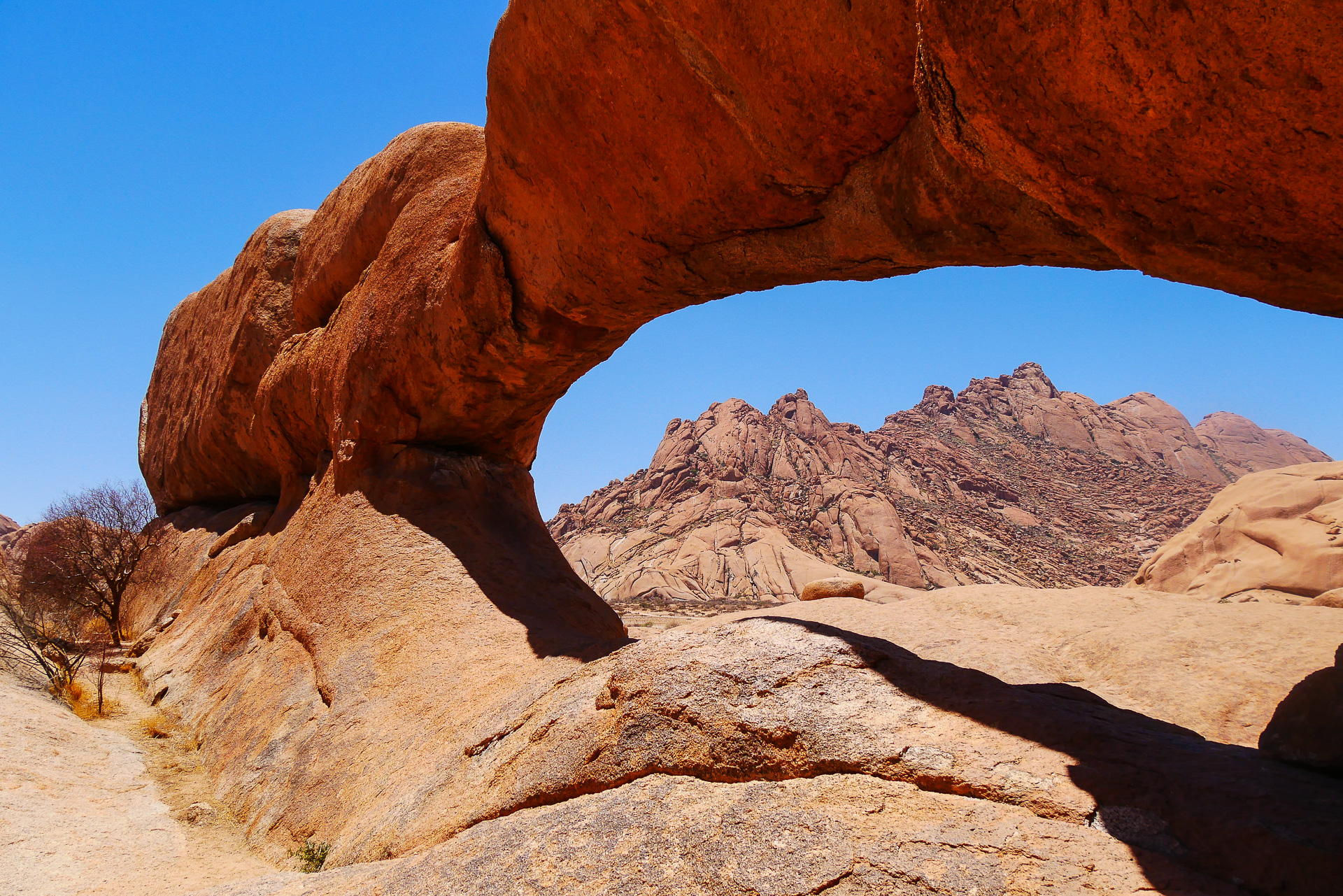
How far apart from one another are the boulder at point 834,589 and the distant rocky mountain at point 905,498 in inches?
929

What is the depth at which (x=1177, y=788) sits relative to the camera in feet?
9.81

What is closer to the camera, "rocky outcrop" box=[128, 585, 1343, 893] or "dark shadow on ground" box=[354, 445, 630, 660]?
"rocky outcrop" box=[128, 585, 1343, 893]

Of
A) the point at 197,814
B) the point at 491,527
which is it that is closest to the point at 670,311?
the point at 491,527

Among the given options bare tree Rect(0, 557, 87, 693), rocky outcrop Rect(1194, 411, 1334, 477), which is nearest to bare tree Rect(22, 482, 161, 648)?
bare tree Rect(0, 557, 87, 693)

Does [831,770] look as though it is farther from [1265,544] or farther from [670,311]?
[1265,544]

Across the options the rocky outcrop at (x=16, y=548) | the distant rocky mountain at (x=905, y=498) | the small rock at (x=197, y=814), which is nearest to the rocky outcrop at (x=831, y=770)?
the small rock at (x=197, y=814)

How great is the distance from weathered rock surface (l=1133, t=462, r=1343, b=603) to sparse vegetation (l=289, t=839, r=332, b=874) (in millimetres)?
11826

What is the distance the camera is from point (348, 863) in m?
4.95

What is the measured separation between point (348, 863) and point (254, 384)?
12966mm

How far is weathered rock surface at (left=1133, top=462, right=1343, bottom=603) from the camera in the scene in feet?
38.9

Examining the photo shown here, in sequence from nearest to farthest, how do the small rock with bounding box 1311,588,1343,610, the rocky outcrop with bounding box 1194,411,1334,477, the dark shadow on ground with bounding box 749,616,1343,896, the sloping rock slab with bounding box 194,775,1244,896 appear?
the dark shadow on ground with bounding box 749,616,1343,896 < the sloping rock slab with bounding box 194,775,1244,896 < the small rock with bounding box 1311,588,1343,610 < the rocky outcrop with bounding box 1194,411,1334,477

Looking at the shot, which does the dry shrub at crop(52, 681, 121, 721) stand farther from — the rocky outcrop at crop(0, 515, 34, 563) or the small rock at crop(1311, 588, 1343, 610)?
the small rock at crop(1311, 588, 1343, 610)

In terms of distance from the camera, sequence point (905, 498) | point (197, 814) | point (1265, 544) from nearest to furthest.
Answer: point (197, 814) → point (1265, 544) → point (905, 498)

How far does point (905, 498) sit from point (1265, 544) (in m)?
39.9
